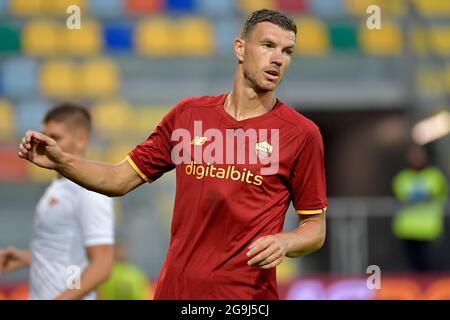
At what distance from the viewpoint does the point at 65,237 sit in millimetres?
5320

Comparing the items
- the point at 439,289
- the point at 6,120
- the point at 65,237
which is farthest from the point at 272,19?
the point at 6,120

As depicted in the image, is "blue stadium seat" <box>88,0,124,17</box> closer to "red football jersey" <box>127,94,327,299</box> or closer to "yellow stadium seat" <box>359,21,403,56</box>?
"yellow stadium seat" <box>359,21,403,56</box>

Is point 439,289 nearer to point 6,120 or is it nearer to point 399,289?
point 399,289

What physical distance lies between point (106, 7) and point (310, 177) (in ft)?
36.9

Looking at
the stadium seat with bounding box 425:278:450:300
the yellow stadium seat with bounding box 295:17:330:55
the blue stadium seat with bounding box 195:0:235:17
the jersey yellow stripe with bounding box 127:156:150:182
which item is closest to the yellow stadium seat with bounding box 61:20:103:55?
the blue stadium seat with bounding box 195:0:235:17

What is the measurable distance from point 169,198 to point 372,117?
3.74m

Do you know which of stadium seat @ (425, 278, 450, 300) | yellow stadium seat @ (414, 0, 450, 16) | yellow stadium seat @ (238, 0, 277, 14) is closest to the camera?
stadium seat @ (425, 278, 450, 300)

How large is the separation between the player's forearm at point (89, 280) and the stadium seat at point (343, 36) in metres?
9.87

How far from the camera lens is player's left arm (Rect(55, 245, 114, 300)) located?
16.6ft

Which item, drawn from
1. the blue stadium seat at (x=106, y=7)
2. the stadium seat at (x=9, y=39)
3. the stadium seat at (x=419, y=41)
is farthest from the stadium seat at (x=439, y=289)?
the stadium seat at (x=9, y=39)

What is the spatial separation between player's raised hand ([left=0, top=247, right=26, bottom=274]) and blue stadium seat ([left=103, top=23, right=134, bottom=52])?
29.5 ft
